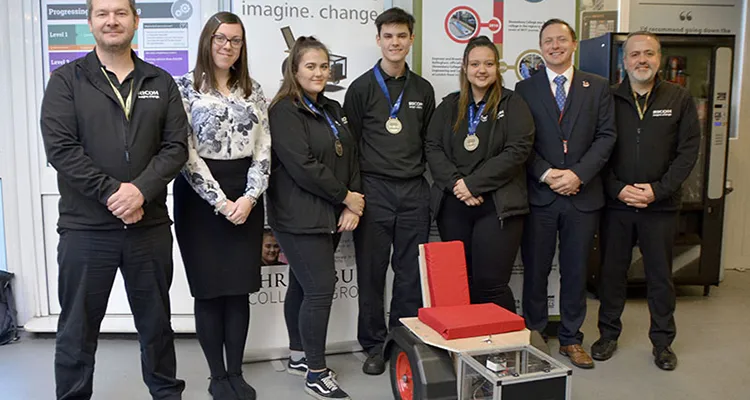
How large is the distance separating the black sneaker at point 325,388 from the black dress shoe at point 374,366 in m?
0.30

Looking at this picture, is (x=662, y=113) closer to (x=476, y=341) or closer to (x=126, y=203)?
(x=476, y=341)

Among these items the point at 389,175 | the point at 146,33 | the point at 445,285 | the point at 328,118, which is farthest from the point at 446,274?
the point at 146,33

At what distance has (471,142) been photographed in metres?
3.09

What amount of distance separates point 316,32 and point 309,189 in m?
1.05

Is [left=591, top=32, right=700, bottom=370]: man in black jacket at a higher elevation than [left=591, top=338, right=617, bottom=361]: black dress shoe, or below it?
higher

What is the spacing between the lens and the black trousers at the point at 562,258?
10.4ft

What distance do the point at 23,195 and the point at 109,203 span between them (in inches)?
76.2

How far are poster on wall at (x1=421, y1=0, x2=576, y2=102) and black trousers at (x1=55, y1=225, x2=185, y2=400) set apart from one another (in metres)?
1.82

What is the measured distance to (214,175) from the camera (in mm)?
2525

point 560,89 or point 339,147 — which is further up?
point 560,89

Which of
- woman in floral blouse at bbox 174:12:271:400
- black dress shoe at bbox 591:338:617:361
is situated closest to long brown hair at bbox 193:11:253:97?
woman in floral blouse at bbox 174:12:271:400

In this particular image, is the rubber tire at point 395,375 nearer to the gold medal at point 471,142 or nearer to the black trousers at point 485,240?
the black trousers at point 485,240

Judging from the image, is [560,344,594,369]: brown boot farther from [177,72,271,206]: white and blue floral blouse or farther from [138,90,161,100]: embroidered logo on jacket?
[138,90,161,100]: embroidered logo on jacket

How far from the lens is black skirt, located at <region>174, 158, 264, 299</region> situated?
8.32ft
